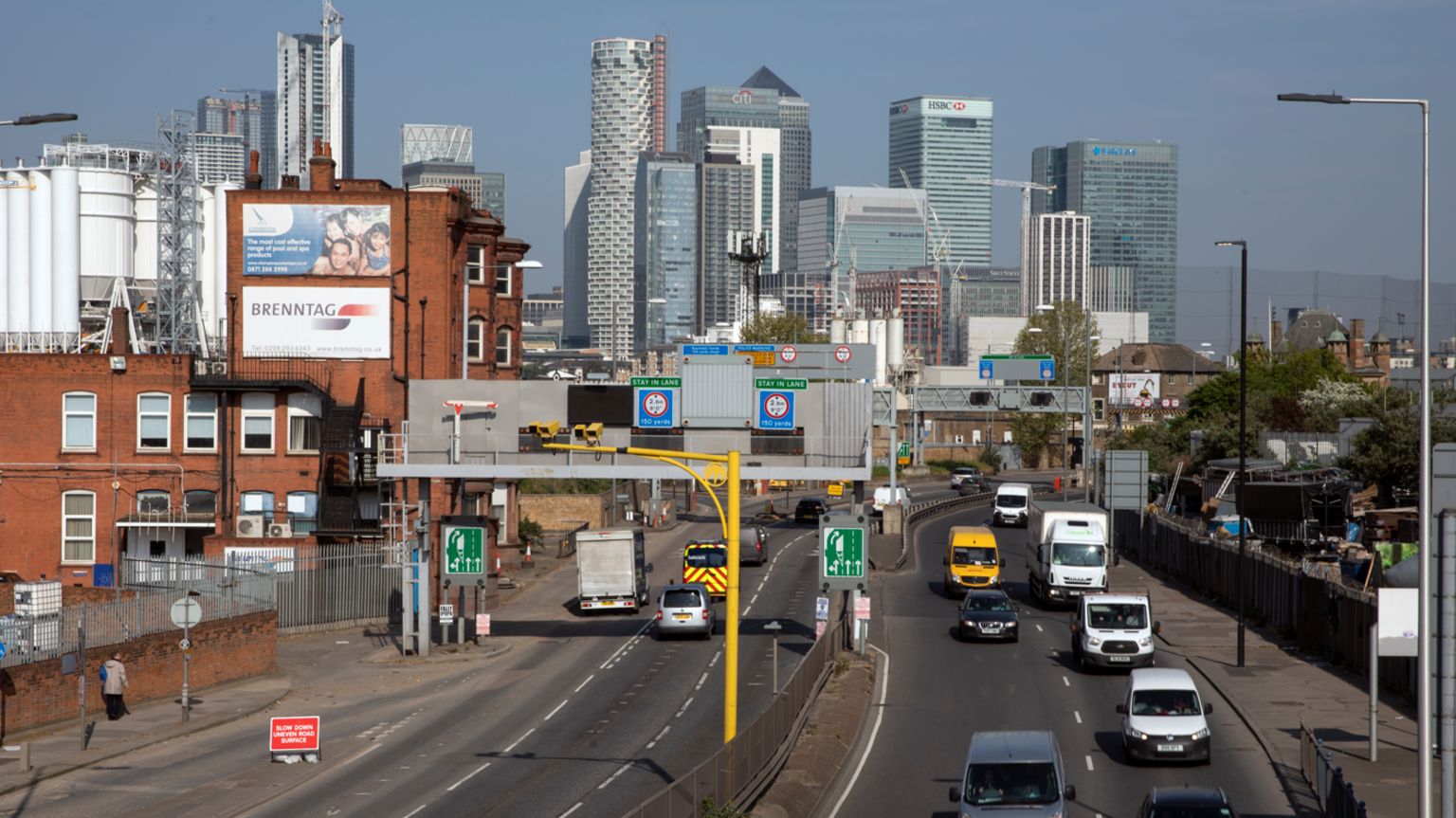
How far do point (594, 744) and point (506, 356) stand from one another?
137 ft

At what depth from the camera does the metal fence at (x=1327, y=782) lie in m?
22.2

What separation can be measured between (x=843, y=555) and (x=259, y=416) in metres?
26.2

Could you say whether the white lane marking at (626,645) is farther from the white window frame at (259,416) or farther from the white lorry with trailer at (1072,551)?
the white window frame at (259,416)

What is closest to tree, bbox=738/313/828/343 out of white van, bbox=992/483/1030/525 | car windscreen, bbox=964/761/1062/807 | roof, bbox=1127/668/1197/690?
white van, bbox=992/483/1030/525

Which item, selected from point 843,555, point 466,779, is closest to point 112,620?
point 466,779

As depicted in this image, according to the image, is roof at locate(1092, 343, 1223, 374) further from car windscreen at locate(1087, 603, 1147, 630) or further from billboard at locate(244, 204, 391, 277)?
car windscreen at locate(1087, 603, 1147, 630)

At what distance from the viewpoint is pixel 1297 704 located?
3762 cm

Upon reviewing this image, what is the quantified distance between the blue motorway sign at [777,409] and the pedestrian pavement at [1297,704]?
13253 millimetres

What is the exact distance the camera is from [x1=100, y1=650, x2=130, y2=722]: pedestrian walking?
35.5 m

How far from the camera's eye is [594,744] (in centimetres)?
3309

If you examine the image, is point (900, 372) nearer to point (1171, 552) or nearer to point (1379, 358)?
point (1379, 358)

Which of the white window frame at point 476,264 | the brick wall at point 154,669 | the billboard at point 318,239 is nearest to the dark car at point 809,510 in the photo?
the white window frame at point 476,264

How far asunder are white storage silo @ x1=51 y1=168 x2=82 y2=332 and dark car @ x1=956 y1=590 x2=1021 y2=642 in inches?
2248

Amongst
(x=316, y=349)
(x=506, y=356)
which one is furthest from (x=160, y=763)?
(x=506, y=356)
